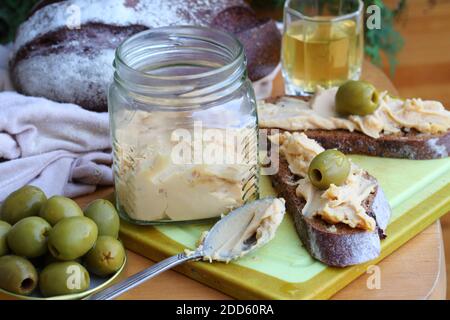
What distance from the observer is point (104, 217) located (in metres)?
1.60

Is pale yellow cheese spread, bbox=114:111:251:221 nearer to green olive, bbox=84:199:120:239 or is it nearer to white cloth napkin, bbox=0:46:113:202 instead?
green olive, bbox=84:199:120:239

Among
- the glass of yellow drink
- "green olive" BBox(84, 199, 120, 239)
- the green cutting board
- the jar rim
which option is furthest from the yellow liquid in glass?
"green olive" BBox(84, 199, 120, 239)

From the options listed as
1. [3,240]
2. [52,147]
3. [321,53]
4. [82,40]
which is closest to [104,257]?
[3,240]

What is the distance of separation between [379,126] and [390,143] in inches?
2.1

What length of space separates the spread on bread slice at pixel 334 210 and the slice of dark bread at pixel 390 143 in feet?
0.52

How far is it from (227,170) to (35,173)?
51 centimetres

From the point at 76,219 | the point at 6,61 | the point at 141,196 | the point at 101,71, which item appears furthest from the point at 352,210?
the point at 6,61

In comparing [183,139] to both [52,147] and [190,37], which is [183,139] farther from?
[52,147]

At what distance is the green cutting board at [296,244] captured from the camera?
4.89 feet

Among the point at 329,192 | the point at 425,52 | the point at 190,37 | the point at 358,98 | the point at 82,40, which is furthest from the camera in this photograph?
the point at 425,52

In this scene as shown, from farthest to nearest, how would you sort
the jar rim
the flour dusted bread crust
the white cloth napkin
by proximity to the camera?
the flour dusted bread crust, the white cloth napkin, the jar rim

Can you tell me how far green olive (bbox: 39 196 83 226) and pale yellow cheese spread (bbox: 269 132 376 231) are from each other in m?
0.47

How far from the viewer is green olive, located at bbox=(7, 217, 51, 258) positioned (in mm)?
1505

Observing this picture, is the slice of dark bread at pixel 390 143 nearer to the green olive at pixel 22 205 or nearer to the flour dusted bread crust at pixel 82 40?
the flour dusted bread crust at pixel 82 40
